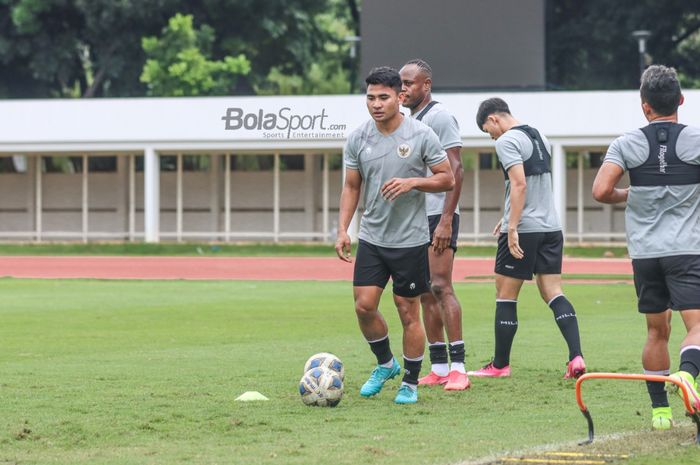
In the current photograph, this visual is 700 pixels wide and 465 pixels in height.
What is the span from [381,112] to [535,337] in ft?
19.7

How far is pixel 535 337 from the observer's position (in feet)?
47.7

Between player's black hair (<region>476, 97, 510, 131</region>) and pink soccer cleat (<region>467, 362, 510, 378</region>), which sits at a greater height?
player's black hair (<region>476, 97, 510, 131</region>)

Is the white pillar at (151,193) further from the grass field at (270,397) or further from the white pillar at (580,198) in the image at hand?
the grass field at (270,397)

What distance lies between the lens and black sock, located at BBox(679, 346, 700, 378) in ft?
24.6

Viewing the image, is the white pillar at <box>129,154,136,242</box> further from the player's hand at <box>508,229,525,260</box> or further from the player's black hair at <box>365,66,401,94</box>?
the player's black hair at <box>365,66,401,94</box>

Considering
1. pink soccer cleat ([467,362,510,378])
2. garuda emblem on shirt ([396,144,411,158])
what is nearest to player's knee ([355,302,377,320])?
garuda emblem on shirt ([396,144,411,158])

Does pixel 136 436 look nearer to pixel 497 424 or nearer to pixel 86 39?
pixel 497 424

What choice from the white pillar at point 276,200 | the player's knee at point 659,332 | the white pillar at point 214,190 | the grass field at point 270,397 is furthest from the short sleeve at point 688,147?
the white pillar at point 214,190

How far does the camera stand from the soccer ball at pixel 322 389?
8953 mm

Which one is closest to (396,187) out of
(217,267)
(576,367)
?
(576,367)

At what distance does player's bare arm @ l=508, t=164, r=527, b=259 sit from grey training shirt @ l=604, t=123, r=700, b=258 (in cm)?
235

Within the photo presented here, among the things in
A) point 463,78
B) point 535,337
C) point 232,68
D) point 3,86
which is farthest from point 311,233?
point 535,337

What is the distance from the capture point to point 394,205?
931 cm

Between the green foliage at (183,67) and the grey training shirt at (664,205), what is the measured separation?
4786 centimetres
